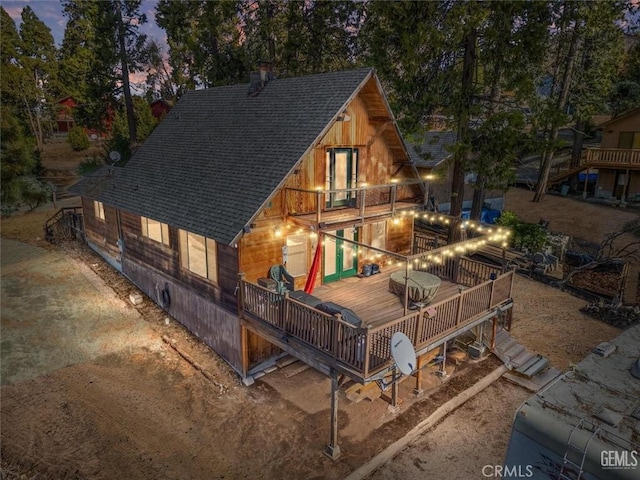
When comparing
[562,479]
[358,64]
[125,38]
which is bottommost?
[562,479]

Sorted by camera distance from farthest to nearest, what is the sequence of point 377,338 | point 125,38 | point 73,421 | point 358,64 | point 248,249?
point 125,38 < point 358,64 < point 248,249 < point 73,421 < point 377,338

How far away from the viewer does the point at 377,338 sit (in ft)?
32.2

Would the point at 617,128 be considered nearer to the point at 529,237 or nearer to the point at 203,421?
the point at 529,237

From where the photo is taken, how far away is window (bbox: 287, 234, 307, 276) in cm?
1396

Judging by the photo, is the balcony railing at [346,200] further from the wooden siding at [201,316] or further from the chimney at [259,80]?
the chimney at [259,80]

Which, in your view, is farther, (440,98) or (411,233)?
(411,233)

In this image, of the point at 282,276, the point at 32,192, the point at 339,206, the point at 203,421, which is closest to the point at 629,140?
the point at 339,206

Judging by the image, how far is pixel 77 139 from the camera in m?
50.1

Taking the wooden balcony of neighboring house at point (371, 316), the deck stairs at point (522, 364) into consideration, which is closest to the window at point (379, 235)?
the wooden balcony of neighboring house at point (371, 316)

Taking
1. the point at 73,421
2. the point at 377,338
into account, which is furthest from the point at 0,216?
the point at 377,338

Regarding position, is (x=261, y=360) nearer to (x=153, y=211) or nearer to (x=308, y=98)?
(x=153, y=211)

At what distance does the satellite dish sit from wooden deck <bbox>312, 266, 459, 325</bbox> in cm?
235

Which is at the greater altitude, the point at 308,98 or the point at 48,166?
the point at 308,98

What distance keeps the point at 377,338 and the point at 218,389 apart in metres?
5.94
